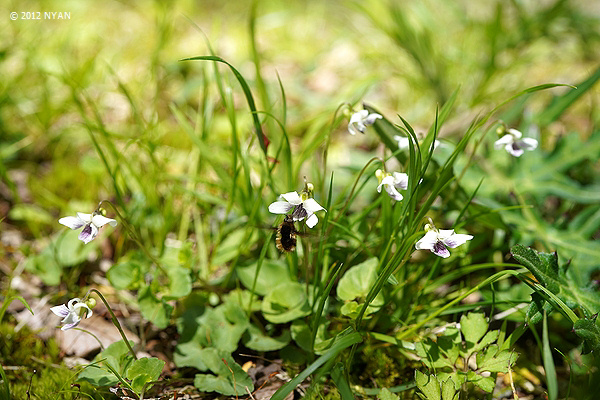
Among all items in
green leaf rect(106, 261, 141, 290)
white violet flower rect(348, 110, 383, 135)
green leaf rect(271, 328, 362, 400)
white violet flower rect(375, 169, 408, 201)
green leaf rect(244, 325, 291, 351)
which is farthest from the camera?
green leaf rect(106, 261, 141, 290)

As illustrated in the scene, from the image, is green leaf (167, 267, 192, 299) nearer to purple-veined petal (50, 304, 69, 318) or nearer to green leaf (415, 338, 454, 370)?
purple-veined petal (50, 304, 69, 318)

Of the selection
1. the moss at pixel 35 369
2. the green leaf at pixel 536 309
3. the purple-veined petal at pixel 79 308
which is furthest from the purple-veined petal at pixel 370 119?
the moss at pixel 35 369

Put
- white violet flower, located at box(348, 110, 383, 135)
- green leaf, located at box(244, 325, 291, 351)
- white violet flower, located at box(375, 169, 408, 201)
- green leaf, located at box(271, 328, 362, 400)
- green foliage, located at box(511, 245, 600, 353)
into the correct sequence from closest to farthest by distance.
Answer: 1. green leaf, located at box(271, 328, 362, 400)
2. green foliage, located at box(511, 245, 600, 353)
3. white violet flower, located at box(375, 169, 408, 201)
4. white violet flower, located at box(348, 110, 383, 135)
5. green leaf, located at box(244, 325, 291, 351)

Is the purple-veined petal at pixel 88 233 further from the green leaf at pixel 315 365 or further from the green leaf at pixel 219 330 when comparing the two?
the green leaf at pixel 315 365

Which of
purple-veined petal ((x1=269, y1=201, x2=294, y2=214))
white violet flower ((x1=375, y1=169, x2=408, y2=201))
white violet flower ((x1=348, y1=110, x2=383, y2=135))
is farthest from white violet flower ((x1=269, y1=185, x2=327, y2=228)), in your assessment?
white violet flower ((x1=348, y1=110, x2=383, y2=135))

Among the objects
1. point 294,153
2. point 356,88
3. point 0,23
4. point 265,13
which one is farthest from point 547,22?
point 0,23

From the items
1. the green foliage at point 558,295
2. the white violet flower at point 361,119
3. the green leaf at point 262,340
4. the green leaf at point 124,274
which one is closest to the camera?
the green foliage at point 558,295
